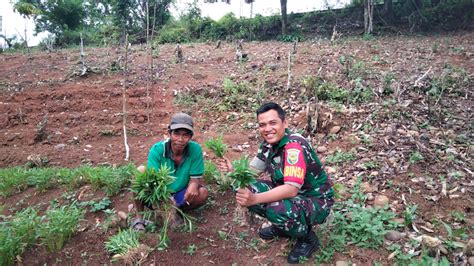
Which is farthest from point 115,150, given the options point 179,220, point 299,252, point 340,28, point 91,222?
point 340,28

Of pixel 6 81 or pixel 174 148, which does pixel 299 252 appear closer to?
pixel 174 148

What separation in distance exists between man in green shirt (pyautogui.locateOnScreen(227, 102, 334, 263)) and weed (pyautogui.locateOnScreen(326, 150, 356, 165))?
1.39 m

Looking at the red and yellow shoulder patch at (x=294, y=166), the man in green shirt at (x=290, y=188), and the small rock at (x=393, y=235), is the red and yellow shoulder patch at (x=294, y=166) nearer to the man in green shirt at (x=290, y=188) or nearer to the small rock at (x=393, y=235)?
the man in green shirt at (x=290, y=188)

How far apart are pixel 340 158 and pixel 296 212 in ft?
5.69

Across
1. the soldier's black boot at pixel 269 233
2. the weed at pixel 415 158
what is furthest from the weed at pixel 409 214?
the soldier's black boot at pixel 269 233

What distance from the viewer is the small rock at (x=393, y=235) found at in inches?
102

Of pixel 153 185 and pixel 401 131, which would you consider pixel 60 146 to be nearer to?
pixel 153 185

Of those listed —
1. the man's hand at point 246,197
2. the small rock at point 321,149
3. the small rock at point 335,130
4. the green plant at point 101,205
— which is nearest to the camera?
the man's hand at point 246,197

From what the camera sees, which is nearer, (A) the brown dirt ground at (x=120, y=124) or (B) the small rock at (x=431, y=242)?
(B) the small rock at (x=431, y=242)

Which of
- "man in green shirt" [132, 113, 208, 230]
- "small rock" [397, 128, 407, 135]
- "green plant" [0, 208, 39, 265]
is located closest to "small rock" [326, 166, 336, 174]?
"small rock" [397, 128, 407, 135]

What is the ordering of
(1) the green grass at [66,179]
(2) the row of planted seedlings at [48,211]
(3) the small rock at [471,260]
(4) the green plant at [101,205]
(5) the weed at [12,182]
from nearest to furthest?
1. (3) the small rock at [471,260]
2. (2) the row of planted seedlings at [48,211]
3. (4) the green plant at [101,205]
4. (1) the green grass at [66,179]
5. (5) the weed at [12,182]

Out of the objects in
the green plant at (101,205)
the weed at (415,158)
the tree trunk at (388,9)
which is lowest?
the green plant at (101,205)

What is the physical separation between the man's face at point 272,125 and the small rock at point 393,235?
3.89 ft

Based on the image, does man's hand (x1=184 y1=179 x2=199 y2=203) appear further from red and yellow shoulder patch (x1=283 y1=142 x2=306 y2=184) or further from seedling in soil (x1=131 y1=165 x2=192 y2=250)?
red and yellow shoulder patch (x1=283 y1=142 x2=306 y2=184)
